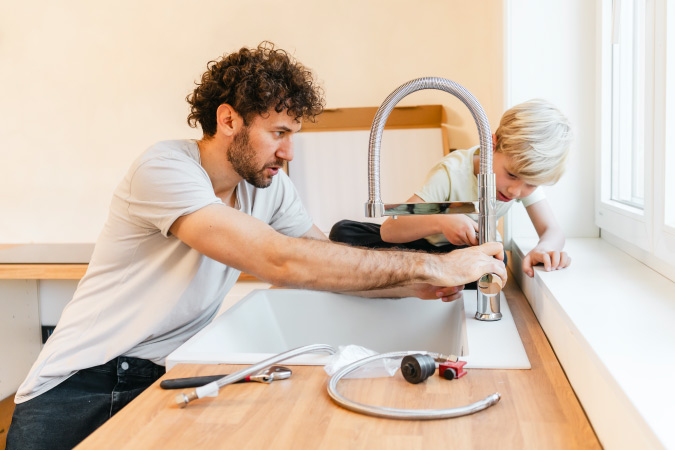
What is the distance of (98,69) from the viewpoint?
A: 260cm

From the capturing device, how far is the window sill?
0.53 metres

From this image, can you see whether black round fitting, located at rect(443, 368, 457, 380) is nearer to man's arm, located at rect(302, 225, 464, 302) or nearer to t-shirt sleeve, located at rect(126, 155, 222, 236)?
man's arm, located at rect(302, 225, 464, 302)

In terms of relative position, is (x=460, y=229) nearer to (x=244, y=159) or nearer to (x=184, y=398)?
(x=244, y=159)

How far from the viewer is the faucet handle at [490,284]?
101 cm

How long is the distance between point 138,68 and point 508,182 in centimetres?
176

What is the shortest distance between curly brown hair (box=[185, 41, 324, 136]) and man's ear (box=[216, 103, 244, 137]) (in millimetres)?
11

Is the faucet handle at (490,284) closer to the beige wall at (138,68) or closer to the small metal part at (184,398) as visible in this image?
the small metal part at (184,398)

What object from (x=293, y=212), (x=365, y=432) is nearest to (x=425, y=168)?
(x=293, y=212)

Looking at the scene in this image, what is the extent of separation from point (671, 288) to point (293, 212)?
33.2 inches

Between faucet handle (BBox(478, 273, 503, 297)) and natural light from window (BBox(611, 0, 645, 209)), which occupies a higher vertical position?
natural light from window (BBox(611, 0, 645, 209))

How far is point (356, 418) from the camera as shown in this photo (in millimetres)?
692

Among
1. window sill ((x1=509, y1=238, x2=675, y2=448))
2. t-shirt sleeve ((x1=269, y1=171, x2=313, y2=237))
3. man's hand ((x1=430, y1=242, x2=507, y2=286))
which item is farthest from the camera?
t-shirt sleeve ((x1=269, y1=171, x2=313, y2=237))

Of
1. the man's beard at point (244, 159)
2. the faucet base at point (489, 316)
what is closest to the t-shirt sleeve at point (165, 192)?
the man's beard at point (244, 159)

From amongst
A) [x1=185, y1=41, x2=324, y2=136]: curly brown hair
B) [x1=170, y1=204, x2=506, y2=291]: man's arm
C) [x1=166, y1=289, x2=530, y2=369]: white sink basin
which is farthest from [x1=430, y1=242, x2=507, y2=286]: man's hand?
[x1=185, y1=41, x2=324, y2=136]: curly brown hair
